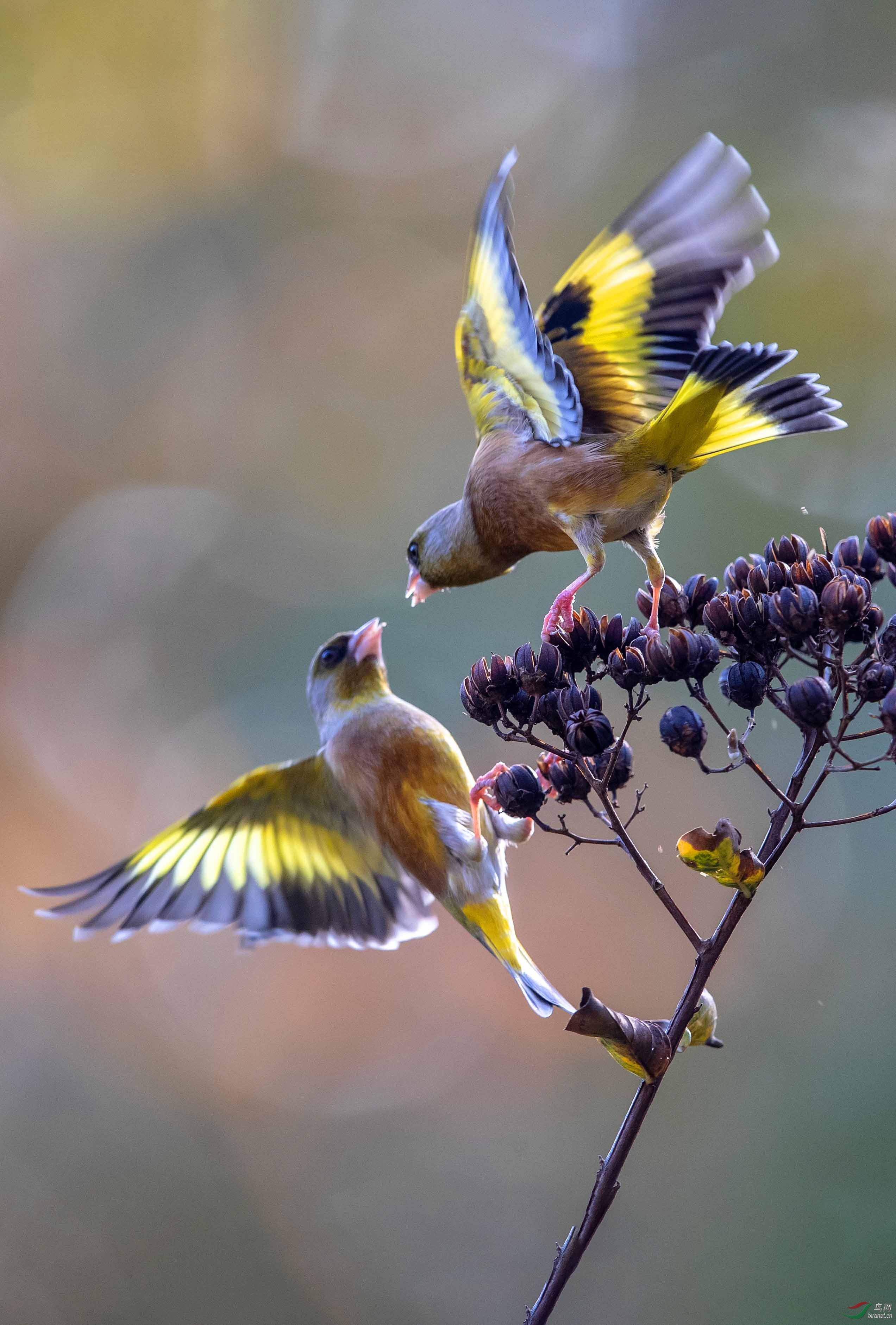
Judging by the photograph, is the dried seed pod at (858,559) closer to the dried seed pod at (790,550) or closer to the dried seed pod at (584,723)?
the dried seed pod at (790,550)

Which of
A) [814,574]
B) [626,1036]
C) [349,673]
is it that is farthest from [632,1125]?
[349,673]

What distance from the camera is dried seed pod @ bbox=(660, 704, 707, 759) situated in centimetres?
178

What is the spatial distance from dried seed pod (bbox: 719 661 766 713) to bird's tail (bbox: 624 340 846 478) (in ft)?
1.82

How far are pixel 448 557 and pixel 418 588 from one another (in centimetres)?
19

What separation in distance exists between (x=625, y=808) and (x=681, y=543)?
1798 mm

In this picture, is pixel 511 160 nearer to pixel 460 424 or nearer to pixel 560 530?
pixel 560 530

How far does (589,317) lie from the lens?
2.84 metres

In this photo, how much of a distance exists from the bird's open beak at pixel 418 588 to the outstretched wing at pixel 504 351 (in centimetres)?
44

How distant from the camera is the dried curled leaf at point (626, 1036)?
150cm

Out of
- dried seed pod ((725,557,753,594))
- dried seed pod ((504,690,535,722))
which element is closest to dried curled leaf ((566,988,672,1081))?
dried seed pod ((504,690,535,722))


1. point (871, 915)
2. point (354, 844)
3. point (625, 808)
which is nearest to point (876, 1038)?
point (871, 915)

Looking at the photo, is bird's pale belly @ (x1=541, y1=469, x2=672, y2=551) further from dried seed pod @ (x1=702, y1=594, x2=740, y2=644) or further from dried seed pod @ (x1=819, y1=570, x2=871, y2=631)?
dried seed pod @ (x1=819, y1=570, x2=871, y2=631)

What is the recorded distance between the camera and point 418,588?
9.56 feet

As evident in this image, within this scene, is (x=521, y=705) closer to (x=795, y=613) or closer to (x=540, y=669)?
(x=540, y=669)
